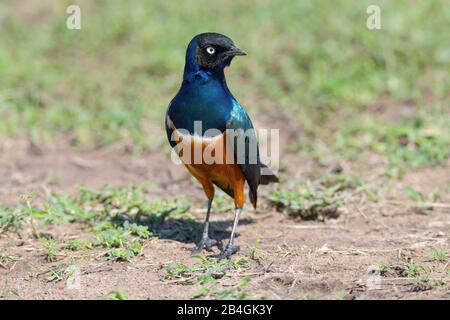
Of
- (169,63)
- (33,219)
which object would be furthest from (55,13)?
(33,219)

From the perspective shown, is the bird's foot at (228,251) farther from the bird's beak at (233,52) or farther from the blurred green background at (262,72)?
the blurred green background at (262,72)

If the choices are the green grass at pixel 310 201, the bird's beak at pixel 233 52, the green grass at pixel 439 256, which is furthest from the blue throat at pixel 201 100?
the green grass at pixel 439 256

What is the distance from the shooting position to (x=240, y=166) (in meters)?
5.70

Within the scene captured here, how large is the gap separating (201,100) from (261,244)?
114 centimetres

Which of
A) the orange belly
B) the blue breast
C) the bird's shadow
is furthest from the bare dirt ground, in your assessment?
the blue breast

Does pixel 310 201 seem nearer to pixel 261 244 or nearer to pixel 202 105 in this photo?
pixel 261 244

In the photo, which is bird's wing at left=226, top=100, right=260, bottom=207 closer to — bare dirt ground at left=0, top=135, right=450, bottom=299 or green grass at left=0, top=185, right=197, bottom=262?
bare dirt ground at left=0, top=135, right=450, bottom=299

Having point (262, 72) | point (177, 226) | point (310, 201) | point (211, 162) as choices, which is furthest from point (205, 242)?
point (262, 72)

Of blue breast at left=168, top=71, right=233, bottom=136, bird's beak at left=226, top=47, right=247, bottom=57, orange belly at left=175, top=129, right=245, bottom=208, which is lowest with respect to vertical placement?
orange belly at left=175, top=129, right=245, bottom=208

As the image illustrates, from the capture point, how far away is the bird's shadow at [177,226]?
20.0ft

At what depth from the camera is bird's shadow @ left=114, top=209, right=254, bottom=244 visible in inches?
240

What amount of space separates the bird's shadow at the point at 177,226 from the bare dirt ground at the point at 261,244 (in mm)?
33
